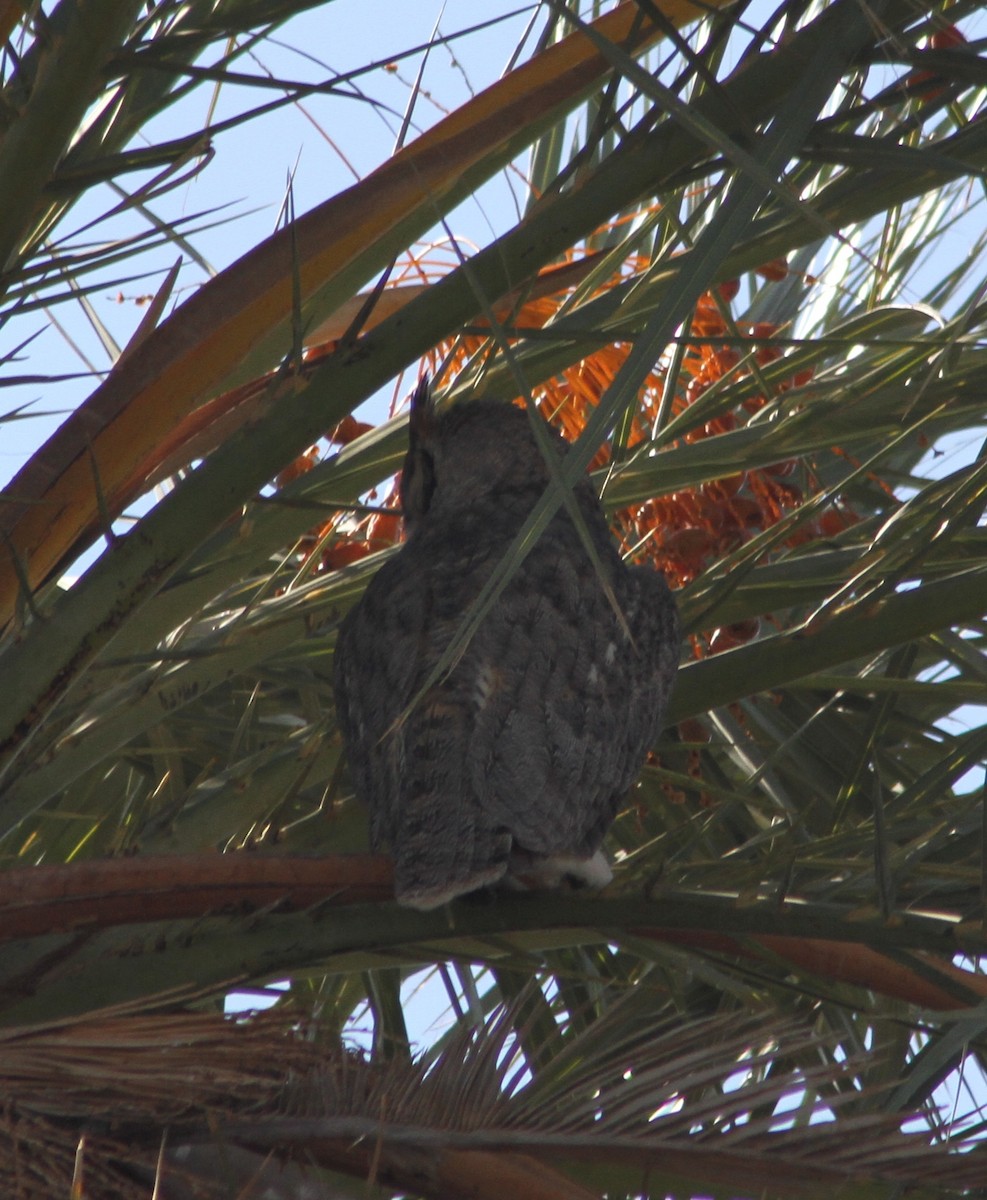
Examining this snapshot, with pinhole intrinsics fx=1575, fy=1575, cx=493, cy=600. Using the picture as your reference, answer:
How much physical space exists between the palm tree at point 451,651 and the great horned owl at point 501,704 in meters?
0.09

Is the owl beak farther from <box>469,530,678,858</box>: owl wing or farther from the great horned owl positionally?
<box>469,530,678,858</box>: owl wing

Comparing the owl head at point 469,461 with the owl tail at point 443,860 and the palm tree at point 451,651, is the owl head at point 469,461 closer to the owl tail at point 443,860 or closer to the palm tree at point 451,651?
the palm tree at point 451,651

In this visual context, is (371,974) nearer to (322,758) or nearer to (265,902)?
(322,758)

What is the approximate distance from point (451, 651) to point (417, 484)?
2216 mm

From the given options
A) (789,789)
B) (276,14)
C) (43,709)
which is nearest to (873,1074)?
(789,789)

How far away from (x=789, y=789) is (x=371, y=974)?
1.03 metres

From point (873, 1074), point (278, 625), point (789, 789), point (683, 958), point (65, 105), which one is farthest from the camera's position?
point (789, 789)

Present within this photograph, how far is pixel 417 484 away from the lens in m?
3.48

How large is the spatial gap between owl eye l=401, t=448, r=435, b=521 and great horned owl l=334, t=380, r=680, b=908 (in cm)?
32

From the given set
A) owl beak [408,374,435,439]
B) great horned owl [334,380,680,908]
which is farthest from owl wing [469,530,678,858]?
owl beak [408,374,435,439]

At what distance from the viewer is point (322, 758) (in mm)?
2793

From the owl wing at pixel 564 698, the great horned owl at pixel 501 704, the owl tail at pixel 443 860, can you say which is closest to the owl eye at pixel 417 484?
the great horned owl at pixel 501 704

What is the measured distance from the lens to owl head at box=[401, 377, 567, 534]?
3.42 m

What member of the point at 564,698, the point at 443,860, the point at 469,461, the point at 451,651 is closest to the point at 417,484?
the point at 469,461
